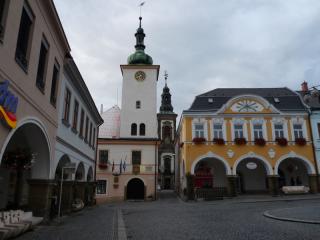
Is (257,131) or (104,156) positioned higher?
(257,131)

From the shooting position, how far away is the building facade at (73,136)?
50.5 ft

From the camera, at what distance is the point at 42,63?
12.3 meters

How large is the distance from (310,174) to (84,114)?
24023 millimetres

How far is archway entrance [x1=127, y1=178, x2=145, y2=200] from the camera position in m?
34.5

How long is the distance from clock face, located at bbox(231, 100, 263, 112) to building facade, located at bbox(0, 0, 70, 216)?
73.8ft

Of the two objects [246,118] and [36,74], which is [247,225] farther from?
[246,118]

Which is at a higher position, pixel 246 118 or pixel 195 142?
pixel 246 118

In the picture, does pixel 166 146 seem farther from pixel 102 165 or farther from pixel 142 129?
pixel 102 165

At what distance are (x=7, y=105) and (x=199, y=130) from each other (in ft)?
86.1

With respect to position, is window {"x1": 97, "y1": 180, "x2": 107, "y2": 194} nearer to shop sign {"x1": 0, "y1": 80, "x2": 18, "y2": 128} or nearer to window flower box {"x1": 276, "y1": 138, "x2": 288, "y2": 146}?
window flower box {"x1": 276, "y1": 138, "x2": 288, "y2": 146}

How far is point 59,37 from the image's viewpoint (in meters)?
13.8

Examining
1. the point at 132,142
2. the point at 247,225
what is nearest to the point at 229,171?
the point at 132,142

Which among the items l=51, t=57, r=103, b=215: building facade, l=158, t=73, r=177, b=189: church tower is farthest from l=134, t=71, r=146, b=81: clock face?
l=158, t=73, r=177, b=189: church tower

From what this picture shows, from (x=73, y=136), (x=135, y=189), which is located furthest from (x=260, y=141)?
(x=73, y=136)
